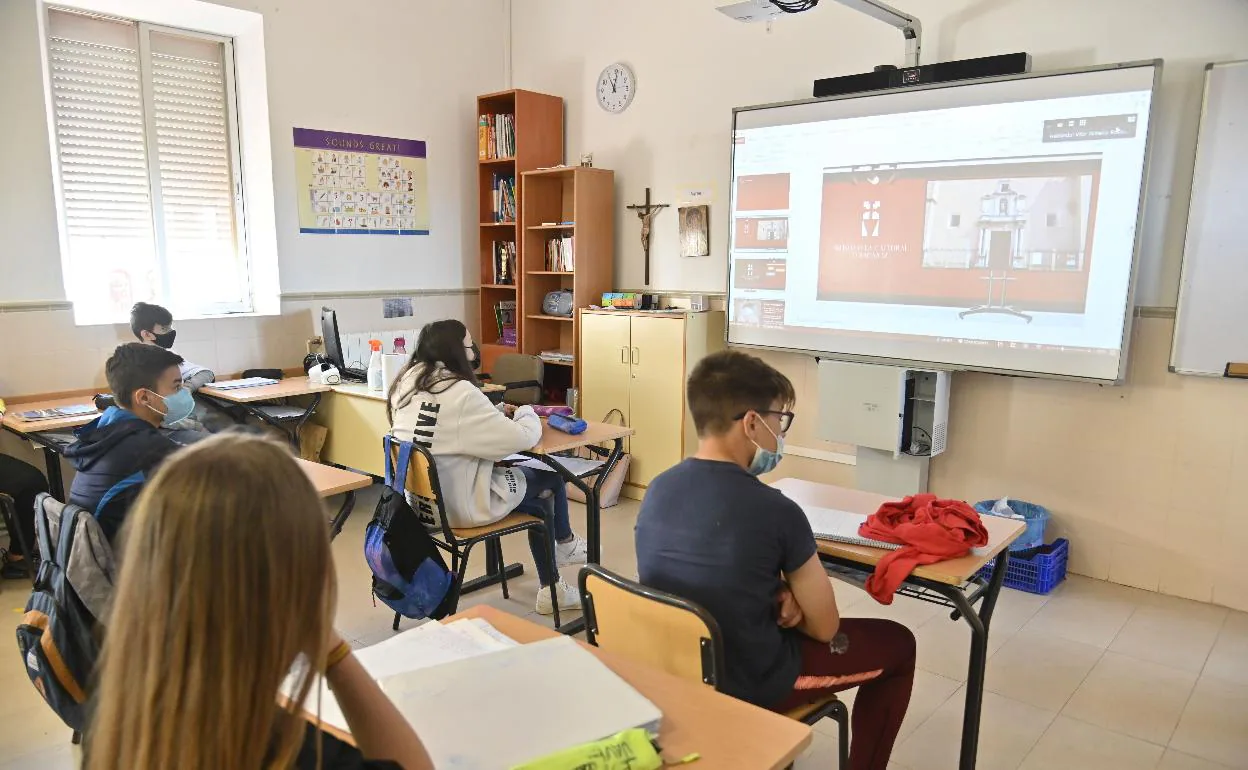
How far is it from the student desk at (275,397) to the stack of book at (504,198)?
1.93 m

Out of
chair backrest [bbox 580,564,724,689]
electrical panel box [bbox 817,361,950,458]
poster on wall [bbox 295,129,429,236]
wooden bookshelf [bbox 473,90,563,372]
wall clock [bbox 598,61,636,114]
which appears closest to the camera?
chair backrest [bbox 580,564,724,689]

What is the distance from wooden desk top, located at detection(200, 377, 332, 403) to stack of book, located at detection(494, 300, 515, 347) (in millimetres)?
1715

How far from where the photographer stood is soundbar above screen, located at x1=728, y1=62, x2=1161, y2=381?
347 cm

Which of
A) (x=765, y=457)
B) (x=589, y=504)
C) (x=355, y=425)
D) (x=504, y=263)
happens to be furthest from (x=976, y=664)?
(x=504, y=263)

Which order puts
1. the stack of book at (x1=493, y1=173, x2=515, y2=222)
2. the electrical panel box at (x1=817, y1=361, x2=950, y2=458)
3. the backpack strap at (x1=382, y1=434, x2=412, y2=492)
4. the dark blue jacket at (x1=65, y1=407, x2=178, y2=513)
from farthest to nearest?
the stack of book at (x1=493, y1=173, x2=515, y2=222) < the electrical panel box at (x1=817, y1=361, x2=950, y2=458) < the backpack strap at (x1=382, y1=434, x2=412, y2=492) < the dark blue jacket at (x1=65, y1=407, x2=178, y2=513)

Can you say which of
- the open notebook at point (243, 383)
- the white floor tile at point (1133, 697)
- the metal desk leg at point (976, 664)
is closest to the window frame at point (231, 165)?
the open notebook at point (243, 383)

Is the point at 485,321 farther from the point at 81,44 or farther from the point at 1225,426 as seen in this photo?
the point at 1225,426

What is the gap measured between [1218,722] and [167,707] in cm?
314

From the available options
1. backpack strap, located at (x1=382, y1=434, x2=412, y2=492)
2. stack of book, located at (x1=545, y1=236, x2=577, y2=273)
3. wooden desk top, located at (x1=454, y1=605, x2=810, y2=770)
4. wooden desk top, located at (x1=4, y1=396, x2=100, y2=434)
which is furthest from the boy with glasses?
stack of book, located at (x1=545, y1=236, x2=577, y2=273)

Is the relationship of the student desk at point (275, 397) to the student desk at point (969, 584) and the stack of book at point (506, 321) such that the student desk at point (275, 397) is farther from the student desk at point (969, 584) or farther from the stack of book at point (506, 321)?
the student desk at point (969, 584)

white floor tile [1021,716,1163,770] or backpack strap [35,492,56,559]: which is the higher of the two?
backpack strap [35,492,56,559]

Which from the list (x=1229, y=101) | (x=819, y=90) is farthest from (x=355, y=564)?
(x=1229, y=101)

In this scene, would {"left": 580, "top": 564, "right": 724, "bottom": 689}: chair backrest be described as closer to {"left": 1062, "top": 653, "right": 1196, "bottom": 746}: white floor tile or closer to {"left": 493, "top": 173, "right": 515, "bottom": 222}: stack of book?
{"left": 1062, "top": 653, "right": 1196, "bottom": 746}: white floor tile

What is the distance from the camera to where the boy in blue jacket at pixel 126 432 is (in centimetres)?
224
